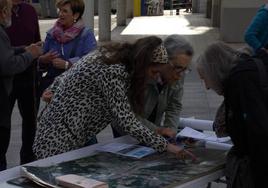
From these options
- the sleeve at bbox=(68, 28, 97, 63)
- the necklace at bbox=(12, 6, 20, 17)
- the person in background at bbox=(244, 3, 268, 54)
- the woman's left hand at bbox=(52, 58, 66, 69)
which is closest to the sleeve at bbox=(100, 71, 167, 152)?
the woman's left hand at bbox=(52, 58, 66, 69)

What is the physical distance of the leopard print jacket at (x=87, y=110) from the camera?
3.03 m

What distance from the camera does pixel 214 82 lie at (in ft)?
9.28

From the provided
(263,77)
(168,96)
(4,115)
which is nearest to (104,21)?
(4,115)

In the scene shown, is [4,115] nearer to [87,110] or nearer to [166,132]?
[87,110]

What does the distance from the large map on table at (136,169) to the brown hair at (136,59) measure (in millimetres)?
316

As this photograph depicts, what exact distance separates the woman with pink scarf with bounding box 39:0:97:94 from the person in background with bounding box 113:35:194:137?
96 cm

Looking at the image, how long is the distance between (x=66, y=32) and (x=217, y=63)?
80.9 inches

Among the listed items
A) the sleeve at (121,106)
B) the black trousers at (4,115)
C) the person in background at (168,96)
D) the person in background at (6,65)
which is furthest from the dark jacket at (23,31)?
the sleeve at (121,106)

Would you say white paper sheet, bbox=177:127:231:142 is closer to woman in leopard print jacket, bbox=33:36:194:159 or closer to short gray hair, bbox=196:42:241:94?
woman in leopard print jacket, bbox=33:36:194:159

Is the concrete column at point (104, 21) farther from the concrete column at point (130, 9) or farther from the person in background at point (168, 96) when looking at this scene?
the person in background at point (168, 96)

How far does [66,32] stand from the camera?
15.1 feet

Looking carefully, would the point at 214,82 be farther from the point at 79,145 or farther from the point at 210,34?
the point at 210,34

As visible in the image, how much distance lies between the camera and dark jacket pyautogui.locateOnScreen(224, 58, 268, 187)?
8.72ft

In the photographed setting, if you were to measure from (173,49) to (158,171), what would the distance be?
2.52 ft
